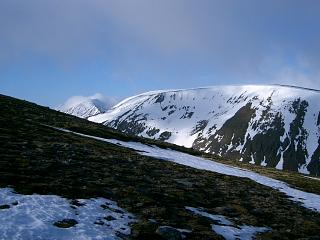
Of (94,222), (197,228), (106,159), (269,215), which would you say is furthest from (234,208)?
(106,159)

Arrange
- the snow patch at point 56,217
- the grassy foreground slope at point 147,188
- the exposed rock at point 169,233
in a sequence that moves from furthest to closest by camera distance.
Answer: the grassy foreground slope at point 147,188
the exposed rock at point 169,233
the snow patch at point 56,217

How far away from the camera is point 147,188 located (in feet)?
101

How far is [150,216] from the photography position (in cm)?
2412

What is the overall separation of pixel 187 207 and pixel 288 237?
621cm

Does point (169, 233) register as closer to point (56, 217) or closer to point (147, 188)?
point (56, 217)

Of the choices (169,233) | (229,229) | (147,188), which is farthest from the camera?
(147,188)

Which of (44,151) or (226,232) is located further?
(44,151)

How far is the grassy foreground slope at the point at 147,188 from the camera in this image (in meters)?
24.9

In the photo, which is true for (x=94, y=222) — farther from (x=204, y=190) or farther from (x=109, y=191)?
(x=204, y=190)

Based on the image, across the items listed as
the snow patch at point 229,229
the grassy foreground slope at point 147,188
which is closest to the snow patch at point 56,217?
the grassy foreground slope at point 147,188

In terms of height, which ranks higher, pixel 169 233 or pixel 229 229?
pixel 229 229

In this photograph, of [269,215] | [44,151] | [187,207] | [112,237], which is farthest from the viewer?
[44,151]

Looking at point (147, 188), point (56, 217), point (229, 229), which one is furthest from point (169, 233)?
point (147, 188)

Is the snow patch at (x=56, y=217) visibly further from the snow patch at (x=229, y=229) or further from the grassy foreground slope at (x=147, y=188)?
the snow patch at (x=229, y=229)
